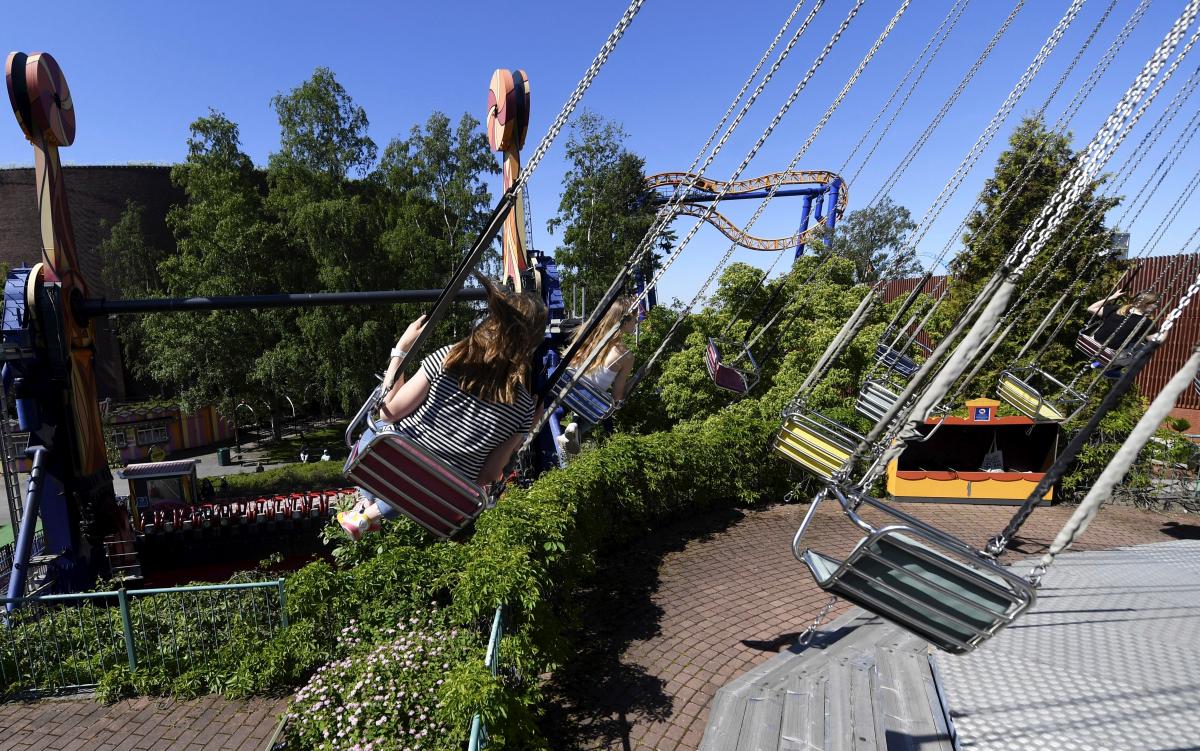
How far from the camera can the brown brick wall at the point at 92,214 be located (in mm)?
28891

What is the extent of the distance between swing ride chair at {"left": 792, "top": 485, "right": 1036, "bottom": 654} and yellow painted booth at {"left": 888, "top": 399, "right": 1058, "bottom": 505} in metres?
8.95

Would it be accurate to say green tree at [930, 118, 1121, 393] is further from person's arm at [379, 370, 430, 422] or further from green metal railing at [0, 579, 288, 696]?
green metal railing at [0, 579, 288, 696]

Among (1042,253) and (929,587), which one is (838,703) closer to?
(929,587)

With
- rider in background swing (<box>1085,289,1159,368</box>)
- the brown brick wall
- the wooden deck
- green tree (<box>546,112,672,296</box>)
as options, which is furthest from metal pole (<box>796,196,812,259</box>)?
the brown brick wall

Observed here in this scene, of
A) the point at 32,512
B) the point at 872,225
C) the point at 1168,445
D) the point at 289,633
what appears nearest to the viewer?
the point at 289,633

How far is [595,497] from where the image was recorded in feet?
24.1

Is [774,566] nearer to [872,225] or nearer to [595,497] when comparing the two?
[595,497]

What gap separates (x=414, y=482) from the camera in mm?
2930

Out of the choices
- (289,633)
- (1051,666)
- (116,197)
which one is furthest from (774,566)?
(116,197)

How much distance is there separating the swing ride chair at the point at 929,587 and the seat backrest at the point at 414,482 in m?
1.71

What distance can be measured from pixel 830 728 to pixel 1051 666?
1688 millimetres

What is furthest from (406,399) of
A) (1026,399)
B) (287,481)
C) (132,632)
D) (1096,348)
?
(287,481)

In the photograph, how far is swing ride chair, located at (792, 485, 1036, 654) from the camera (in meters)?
2.16

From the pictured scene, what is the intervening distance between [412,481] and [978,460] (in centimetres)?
1227
